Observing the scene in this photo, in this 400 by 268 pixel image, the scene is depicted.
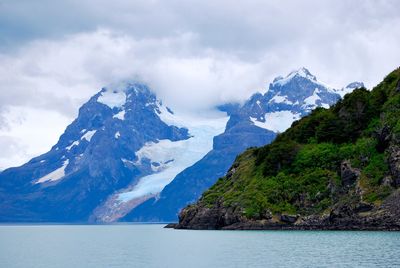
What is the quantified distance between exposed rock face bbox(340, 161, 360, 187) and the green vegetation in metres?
0.90

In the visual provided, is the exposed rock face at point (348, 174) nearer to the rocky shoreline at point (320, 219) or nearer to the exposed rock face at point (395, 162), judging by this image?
the rocky shoreline at point (320, 219)

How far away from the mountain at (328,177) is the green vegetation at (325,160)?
20cm

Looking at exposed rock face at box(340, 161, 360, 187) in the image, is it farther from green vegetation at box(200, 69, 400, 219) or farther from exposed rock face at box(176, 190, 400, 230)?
exposed rock face at box(176, 190, 400, 230)

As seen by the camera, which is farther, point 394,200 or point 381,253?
point 394,200

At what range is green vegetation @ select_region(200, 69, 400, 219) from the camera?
138 metres

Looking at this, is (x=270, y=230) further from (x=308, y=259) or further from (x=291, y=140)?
(x=308, y=259)

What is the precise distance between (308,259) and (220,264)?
34.2ft

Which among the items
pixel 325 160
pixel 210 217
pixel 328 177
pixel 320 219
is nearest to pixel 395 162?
pixel 320 219

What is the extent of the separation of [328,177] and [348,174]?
23.4 feet

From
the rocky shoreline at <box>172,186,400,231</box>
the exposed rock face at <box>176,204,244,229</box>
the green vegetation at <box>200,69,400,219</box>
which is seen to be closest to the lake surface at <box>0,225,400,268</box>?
the rocky shoreline at <box>172,186,400,231</box>

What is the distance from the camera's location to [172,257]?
8981cm

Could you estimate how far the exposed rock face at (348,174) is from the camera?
13938cm

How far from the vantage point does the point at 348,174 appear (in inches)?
5571

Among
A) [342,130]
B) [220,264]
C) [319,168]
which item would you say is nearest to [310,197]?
[319,168]
